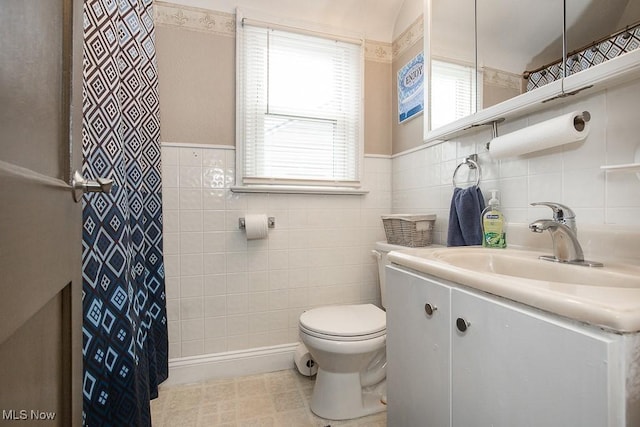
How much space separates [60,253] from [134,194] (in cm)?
88

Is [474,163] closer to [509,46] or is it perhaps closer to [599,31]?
[509,46]

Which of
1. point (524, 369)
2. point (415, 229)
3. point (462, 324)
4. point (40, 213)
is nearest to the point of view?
point (40, 213)

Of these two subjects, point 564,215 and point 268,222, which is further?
point 268,222

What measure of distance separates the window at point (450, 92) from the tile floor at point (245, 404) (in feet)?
4.54

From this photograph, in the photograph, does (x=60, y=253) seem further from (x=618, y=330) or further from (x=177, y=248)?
(x=177, y=248)

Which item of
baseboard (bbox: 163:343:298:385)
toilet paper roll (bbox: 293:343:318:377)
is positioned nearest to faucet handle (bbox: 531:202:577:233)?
toilet paper roll (bbox: 293:343:318:377)

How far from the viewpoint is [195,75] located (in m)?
1.67

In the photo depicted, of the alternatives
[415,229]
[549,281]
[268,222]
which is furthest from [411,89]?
[549,281]

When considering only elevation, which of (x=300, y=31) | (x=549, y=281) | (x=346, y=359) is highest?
(x=300, y=31)

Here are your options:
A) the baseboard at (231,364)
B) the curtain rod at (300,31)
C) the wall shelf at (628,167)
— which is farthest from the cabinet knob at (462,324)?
the curtain rod at (300,31)

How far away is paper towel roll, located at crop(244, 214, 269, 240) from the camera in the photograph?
1.67m

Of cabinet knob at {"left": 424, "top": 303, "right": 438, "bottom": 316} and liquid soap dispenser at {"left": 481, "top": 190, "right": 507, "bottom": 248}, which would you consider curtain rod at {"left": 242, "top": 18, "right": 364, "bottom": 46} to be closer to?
liquid soap dispenser at {"left": 481, "top": 190, "right": 507, "bottom": 248}

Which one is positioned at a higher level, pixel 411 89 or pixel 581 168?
pixel 411 89

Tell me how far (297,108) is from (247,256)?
35.5 inches
